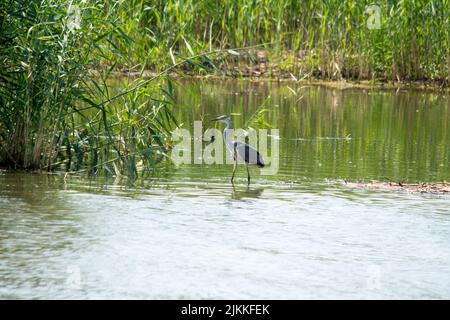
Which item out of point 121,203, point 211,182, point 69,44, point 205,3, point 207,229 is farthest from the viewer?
point 205,3

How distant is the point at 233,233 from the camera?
8.59 m

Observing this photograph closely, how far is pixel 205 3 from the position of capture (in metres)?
23.1

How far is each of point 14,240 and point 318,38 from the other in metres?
16.4

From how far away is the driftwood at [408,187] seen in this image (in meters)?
10.7

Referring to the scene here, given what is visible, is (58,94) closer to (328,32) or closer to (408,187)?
(408,187)

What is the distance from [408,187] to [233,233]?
2.98 metres

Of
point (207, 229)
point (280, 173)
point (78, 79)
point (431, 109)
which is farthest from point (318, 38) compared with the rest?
point (207, 229)

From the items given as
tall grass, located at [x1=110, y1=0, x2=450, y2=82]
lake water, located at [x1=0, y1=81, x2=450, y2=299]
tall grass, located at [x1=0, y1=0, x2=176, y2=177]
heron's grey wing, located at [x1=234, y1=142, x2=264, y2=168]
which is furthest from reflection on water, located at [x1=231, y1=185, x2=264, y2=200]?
tall grass, located at [x1=110, y1=0, x2=450, y2=82]

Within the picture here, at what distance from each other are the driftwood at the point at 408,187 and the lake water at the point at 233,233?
0.20 m

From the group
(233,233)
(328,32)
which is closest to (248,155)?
(233,233)

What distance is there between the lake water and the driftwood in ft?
0.65

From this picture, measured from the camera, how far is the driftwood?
1070 centimetres

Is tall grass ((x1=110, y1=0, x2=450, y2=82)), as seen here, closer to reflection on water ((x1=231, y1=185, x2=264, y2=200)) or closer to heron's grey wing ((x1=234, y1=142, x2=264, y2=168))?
heron's grey wing ((x1=234, y1=142, x2=264, y2=168))
